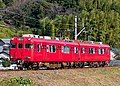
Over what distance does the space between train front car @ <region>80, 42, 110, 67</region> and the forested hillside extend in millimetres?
28604

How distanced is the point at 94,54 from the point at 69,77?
14.4 m

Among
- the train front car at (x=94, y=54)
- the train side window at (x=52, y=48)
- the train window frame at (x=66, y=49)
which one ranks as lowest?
the train front car at (x=94, y=54)

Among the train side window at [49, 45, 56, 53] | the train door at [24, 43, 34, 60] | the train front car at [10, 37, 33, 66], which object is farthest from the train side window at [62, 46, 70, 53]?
the train door at [24, 43, 34, 60]

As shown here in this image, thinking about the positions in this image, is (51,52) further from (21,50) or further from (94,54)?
(94,54)

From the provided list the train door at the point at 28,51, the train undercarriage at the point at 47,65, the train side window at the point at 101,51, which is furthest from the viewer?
the train side window at the point at 101,51

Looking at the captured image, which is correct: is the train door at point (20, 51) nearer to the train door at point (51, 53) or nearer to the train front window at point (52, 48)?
the train door at point (51, 53)

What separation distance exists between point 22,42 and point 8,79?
33.3ft

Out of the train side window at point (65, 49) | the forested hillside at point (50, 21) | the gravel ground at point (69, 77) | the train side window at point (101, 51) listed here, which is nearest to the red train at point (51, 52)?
the train side window at point (65, 49)

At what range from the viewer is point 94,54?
136 feet

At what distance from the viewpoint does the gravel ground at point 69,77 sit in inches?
950

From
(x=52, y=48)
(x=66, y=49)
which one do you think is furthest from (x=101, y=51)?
(x=52, y=48)

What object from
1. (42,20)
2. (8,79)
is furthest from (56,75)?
(42,20)

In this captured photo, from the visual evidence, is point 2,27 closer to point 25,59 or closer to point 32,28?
point 32,28

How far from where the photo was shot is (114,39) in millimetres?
85688
